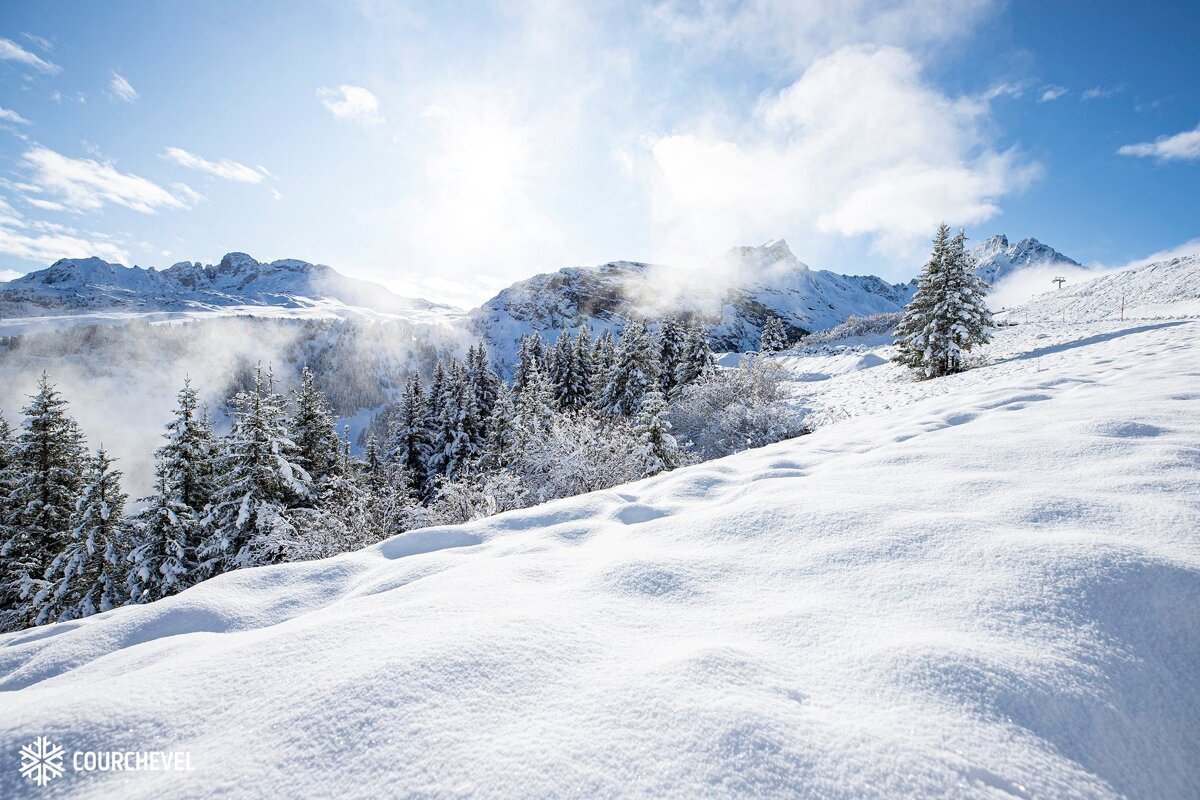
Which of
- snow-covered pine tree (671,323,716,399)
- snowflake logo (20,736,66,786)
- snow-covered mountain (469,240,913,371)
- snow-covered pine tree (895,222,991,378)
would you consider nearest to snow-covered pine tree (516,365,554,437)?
snow-covered pine tree (671,323,716,399)

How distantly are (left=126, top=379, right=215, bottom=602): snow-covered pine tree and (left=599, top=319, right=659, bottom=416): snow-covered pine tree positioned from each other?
21.6 m

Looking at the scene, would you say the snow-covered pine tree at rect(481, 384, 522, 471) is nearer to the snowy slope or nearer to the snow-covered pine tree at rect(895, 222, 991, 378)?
the snow-covered pine tree at rect(895, 222, 991, 378)

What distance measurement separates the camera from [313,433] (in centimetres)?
2159

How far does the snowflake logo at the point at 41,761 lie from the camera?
176 centimetres

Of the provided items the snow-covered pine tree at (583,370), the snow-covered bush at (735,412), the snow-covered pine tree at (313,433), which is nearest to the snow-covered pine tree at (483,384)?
the snow-covered pine tree at (583,370)

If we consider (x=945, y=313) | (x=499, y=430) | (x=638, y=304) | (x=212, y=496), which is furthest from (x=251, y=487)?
(x=638, y=304)

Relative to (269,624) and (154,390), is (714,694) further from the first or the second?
(154,390)

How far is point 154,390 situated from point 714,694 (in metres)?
118

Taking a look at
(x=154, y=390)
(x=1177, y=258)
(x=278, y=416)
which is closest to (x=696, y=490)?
(x=278, y=416)

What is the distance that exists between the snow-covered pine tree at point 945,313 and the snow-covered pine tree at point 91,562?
3004 centimetres

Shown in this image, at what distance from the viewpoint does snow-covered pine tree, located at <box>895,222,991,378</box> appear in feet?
61.2

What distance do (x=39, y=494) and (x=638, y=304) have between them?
14647 centimetres

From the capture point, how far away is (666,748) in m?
1.60

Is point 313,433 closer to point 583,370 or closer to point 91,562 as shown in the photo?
point 91,562
